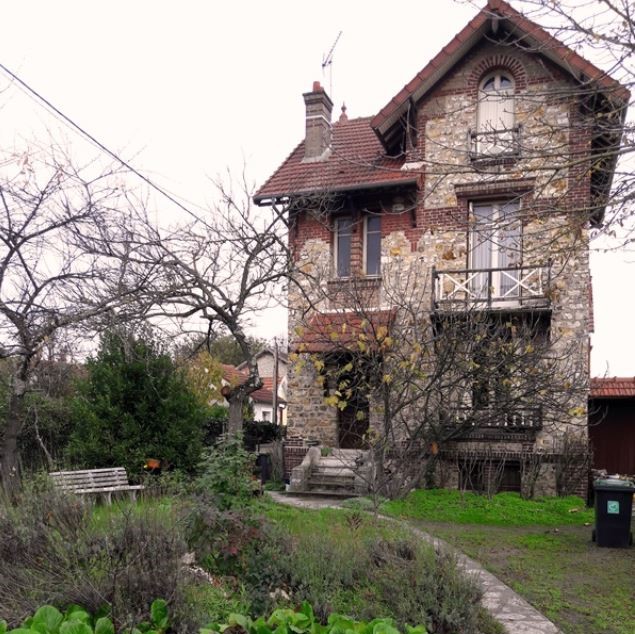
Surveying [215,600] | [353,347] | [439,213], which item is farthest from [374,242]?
[215,600]

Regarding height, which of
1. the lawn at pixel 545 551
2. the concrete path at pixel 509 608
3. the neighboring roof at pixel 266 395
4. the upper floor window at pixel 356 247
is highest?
the upper floor window at pixel 356 247

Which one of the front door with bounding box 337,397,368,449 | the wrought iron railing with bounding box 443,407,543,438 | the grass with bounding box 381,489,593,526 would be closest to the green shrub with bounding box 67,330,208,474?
the grass with bounding box 381,489,593,526

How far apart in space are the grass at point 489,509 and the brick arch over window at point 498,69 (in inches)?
324

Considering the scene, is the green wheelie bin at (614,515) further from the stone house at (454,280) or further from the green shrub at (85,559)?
the green shrub at (85,559)

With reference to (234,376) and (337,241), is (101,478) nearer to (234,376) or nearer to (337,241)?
(234,376)

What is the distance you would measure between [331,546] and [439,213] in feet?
34.3

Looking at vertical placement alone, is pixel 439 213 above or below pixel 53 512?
above

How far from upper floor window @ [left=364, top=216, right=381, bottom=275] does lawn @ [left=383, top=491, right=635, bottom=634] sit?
524 centimetres

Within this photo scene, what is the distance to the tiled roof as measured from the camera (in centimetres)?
1508

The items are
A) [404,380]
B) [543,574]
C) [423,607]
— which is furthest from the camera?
[404,380]

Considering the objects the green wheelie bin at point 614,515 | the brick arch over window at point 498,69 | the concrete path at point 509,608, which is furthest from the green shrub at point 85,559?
the brick arch over window at point 498,69

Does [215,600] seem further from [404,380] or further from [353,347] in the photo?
[353,347]

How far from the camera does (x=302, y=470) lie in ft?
46.4

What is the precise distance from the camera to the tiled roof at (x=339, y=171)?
49.5ft
